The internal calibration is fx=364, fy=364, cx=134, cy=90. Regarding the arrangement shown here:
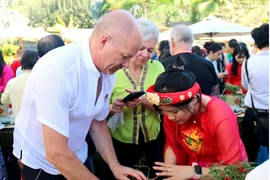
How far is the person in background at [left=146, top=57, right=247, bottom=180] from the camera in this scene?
5.48 feet

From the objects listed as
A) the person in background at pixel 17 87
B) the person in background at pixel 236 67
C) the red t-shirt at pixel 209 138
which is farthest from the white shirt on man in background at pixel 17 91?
the person in background at pixel 236 67

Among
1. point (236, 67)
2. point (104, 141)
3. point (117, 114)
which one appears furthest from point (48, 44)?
point (236, 67)

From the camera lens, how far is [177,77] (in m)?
1.70

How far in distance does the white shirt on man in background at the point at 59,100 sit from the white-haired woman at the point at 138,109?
644 mm

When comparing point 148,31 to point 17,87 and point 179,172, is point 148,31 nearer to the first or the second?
point 179,172

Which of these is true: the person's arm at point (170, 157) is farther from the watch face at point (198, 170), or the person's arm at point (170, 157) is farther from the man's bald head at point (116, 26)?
the man's bald head at point (116, 26)

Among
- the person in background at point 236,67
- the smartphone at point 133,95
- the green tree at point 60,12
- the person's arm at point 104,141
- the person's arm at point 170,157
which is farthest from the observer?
the green tree at point 60,12

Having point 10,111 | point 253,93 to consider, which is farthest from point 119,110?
point 10,111

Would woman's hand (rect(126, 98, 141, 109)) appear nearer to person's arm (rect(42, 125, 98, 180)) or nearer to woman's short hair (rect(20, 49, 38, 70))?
person's arm (rect(42, 125, 98, 180))

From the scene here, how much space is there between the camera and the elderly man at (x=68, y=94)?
4.33ft

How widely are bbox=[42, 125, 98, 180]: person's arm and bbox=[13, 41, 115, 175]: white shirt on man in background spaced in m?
0.03

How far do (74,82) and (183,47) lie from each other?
71.3 inches

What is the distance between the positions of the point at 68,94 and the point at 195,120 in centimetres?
72

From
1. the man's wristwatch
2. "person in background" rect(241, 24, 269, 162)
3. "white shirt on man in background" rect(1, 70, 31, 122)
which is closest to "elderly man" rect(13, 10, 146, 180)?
the man's wristwatch
